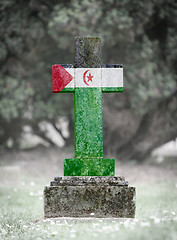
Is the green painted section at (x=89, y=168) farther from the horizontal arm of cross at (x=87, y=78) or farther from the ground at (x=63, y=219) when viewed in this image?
the horizontal arm of cross at (x=87, y=78)

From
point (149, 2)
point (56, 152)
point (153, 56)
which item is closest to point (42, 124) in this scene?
point (56, 152)

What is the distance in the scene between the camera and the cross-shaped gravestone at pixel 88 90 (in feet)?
16.8

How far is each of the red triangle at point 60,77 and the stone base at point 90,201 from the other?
55.3 inches

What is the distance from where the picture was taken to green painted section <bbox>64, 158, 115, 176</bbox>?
197 inches

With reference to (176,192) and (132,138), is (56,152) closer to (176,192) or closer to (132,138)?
(132,138)

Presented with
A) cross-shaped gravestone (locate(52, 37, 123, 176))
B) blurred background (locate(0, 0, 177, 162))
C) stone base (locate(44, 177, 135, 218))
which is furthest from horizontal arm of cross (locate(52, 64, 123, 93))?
blurred background (locate(0, 0, 177, 162))

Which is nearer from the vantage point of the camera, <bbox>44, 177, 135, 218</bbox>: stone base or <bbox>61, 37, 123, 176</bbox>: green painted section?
<bbox>44, 177, 135, 218</bbox>: stone base

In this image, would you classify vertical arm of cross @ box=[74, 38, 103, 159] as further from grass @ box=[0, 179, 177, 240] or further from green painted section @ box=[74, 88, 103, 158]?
grass @ box=[0, 179, 177, 240]

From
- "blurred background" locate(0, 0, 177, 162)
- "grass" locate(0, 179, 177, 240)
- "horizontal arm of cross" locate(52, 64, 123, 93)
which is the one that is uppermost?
"blurred background" locate(0, 0, 177, 162)

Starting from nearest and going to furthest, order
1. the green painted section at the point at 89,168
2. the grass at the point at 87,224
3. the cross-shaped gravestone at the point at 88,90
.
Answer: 1. the grass at the point at 87,224
2. the green painted section at the point at 89,168
3. the cross-shaped gravestone at the point at 88,90

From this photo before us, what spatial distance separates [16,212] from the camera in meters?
5.84

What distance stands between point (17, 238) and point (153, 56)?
7.66 metres

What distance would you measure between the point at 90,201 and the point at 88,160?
0.61m

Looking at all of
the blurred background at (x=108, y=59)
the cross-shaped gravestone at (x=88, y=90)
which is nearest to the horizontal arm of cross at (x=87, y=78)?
the cross-shaped gravestone at (x=88, y=90)
